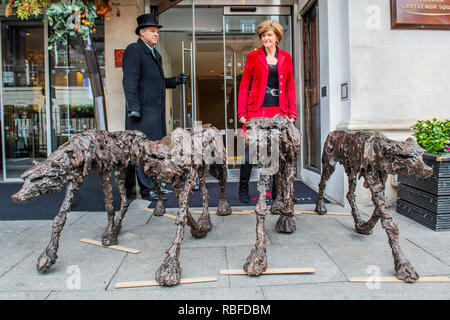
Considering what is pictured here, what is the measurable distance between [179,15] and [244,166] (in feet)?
14.7

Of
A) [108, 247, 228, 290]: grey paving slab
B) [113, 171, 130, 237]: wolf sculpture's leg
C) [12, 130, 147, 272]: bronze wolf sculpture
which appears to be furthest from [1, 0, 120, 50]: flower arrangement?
[108, 247, 228, 290]: grey paving slab

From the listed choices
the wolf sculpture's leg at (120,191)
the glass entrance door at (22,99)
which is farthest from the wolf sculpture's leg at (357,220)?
the glass entrance door at (22,99)

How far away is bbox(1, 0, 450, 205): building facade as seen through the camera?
482cm

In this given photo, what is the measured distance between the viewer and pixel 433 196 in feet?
12.4

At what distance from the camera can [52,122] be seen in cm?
731

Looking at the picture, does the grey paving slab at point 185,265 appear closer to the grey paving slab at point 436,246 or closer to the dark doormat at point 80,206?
the dark doormat at point 80,206

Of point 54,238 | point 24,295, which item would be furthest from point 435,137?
point 24,295

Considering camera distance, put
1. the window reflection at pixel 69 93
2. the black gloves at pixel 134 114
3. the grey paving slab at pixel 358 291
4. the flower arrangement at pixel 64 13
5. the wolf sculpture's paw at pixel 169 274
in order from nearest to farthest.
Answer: the grey paving slab at pixel 358 291, the wolf sculpture's paw at pixel 169 274, the flower arrangement at pixel 64 13, the black gloves at pixel 134 114, the window reflection at pixel 69 93

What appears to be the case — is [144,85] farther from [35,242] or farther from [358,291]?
[358,291]

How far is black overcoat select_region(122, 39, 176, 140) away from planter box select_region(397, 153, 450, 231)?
3725 millimetres

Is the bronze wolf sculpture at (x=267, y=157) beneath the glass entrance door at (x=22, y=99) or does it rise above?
beneath

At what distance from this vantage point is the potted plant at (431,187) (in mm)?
3701

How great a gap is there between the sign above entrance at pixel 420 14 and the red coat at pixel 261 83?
2021 millimetres

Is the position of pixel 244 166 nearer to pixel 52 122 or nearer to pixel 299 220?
pixel 299 220
